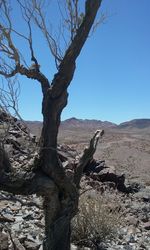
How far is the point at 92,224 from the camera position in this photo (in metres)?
9.27

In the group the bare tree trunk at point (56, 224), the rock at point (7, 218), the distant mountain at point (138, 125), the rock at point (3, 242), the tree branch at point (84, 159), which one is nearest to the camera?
the rock at point (3, 242)

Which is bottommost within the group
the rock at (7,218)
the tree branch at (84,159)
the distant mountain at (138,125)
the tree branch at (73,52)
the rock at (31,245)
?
the rock at (31,245)

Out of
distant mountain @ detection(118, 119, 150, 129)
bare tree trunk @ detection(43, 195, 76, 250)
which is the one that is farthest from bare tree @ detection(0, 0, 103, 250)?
distant mountain @ detection(118, 119, 150, 129)

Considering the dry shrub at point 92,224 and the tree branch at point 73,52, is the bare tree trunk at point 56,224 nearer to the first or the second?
the dry shrub at point 92,224

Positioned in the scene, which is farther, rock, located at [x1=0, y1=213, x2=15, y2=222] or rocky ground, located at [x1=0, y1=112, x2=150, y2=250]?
rock, located at [x1=0, y1=213, x2=15, y2=222]

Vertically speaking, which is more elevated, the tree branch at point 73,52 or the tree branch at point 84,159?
the tree branch at point 73,52

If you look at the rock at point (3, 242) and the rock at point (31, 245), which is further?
the rock at point (31, 245)

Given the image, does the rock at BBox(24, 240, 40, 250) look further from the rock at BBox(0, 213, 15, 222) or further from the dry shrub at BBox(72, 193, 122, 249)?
the dry shrub at BBox(72, 193, 122, 249)

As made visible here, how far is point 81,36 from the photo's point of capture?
7.77 m

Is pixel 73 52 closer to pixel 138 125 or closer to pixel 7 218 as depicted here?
pixel 7 218

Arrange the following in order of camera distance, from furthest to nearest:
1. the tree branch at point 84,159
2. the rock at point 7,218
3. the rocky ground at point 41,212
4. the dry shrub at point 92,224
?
1. the dry shrub at point 92,224
2. the rock at point 7,218
3. the tree branch at point 84,159
4. the rocky ground at point 41,212

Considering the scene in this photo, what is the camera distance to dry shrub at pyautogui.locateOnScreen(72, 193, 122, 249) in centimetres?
917

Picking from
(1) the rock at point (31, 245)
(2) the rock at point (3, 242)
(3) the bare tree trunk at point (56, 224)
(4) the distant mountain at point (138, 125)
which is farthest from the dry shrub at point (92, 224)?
(4) the distant mountain at point (138, 125)

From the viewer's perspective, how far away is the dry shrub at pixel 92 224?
30.1ft
